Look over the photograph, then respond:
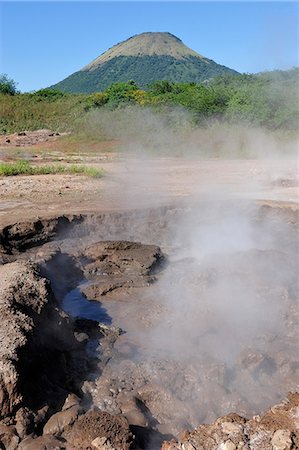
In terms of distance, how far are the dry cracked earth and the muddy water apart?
17mm

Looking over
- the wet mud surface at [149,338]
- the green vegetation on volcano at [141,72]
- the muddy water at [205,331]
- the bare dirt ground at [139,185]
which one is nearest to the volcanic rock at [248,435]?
the wet mud surface at [149,338]

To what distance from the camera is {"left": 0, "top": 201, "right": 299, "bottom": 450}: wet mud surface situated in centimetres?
358

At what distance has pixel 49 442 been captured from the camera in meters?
3.43

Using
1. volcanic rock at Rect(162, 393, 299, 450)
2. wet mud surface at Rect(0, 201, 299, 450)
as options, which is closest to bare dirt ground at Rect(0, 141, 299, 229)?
wet mud surface at Rect(0, 201, 299, 450)

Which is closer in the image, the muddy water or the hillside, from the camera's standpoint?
the muddy water

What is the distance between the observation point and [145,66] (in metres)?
100

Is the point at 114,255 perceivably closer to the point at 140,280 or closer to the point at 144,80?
the point at 140,280

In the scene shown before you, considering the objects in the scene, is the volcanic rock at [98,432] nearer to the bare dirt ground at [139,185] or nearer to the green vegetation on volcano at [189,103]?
the bare dirt ground at [139,185]

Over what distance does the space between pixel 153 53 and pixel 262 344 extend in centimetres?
11084

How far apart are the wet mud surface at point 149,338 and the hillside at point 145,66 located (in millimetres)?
80023

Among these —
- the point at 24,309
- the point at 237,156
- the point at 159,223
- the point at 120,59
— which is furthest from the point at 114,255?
the point at 120,59

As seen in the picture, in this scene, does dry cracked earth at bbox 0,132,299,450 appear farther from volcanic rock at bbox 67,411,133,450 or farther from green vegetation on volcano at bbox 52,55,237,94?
green vegetation on volcano at bbox 52,55,237,94

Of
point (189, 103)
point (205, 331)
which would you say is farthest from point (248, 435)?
point (189, 103)

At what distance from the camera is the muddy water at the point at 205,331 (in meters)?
4.29
